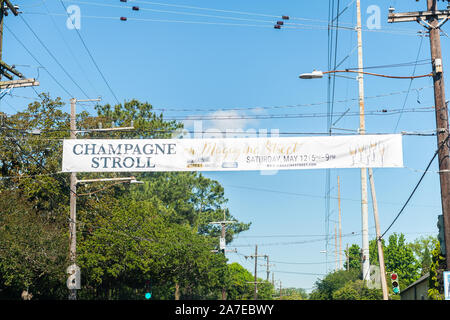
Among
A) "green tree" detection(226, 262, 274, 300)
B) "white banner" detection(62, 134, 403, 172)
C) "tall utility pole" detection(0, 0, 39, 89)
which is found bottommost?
"green tree" detection(226, 262, 274, 300)

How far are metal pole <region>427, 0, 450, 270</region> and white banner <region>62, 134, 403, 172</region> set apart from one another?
2.23m

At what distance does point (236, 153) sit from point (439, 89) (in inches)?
253

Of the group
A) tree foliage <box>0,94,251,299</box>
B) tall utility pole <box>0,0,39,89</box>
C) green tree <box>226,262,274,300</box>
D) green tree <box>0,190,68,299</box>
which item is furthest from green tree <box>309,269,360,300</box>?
tall utility pole <box>0,0,39,89</box>

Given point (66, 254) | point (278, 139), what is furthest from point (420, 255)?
point (278, 139)

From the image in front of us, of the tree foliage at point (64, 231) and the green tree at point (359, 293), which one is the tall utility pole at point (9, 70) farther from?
the green tree at point (359, 293)

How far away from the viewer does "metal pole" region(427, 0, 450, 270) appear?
15.2 m

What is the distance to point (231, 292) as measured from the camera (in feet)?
282

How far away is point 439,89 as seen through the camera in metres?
16.1

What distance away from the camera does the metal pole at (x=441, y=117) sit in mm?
15195

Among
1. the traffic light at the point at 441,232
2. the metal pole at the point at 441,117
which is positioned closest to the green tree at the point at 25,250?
the traffic light at the point at 441,232

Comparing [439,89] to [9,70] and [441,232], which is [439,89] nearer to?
[441,232]

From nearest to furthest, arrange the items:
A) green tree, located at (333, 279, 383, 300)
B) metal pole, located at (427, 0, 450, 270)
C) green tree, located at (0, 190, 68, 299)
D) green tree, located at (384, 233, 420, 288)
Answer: metal pole, located at (427, 0, 450, 270)
green tree, located at (0, 190, 68, 299)
green tree, located at (333, 279, 383, 300)
green tree, located at (384, 233, 420, 288)

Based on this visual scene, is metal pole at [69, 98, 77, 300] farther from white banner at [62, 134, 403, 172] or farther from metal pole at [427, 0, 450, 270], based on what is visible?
metal pole at [427, 0, 450, 270]
